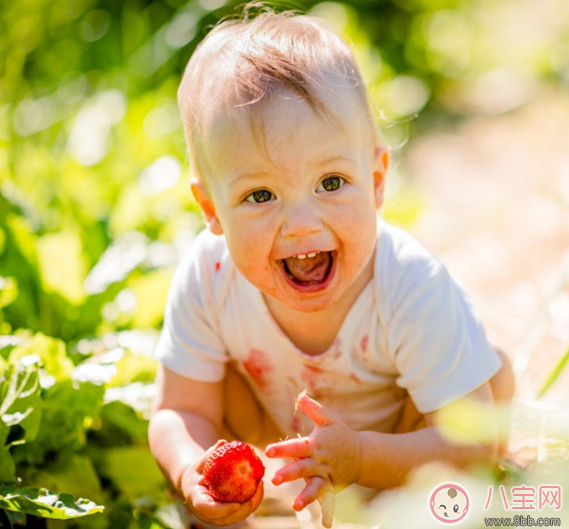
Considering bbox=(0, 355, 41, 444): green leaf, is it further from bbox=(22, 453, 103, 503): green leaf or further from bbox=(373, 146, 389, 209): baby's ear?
bbox=(373, 146, 389, 209): baby's ear

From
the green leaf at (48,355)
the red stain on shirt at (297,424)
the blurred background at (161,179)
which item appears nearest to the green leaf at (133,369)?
the blurred background at (161,179)

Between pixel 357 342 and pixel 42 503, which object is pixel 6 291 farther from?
pixel 357 342

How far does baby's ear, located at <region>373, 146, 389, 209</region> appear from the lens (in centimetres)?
178

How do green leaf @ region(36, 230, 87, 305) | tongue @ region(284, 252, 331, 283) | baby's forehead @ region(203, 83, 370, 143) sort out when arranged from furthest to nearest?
1. green leaf @ region(36, 230, 87, 305)
2. tongue @ region(284, 252, 331, 283)
3. baby's forehead @ region(203, 83, 370, 143)

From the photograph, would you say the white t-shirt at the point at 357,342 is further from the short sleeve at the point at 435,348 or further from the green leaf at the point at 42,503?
the green leaf at the point at 42,503

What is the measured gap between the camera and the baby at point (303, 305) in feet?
5.27

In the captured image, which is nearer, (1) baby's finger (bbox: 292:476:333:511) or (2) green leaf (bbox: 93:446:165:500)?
(1) baby's finger (bbox: 292:476:333:511)

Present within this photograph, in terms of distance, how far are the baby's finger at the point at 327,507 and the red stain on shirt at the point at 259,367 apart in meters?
0.45

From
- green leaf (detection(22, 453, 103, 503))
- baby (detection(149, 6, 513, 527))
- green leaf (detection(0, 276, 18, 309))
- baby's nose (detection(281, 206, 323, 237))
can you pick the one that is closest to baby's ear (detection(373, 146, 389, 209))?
baby (detection(149, 6, 513, 527))

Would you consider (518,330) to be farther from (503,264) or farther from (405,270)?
(405,270)

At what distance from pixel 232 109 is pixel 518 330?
1.44 metres

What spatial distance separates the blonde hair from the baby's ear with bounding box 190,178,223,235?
0.04m

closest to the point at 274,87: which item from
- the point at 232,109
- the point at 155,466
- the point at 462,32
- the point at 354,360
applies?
the point at 232,109

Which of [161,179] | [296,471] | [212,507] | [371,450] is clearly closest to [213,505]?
[212,507]
